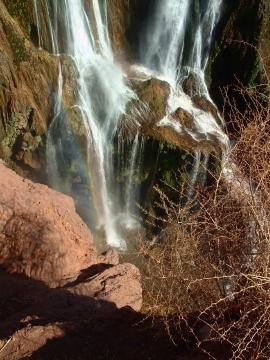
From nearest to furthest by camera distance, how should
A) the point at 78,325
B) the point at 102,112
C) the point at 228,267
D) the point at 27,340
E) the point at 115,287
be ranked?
the point at 228,267
the point at 27,340
the point at 78,325
the point at 115,287
the point at 102,112

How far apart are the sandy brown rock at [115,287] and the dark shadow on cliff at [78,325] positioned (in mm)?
156

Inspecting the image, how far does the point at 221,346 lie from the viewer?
9.62ft

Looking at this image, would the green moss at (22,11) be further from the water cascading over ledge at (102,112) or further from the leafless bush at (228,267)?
the leafless bush at (228,267)

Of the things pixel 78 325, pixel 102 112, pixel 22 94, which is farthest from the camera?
pixel 102 112

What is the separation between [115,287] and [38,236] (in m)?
1.15

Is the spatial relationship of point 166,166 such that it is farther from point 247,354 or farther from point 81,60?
point 247,354

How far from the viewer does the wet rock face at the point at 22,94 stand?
27.1 ft

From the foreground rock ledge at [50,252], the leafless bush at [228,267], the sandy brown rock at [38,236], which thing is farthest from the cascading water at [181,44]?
the leafless bush at [228,267]

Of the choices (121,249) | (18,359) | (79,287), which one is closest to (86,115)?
(121,249)

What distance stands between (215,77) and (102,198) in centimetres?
431

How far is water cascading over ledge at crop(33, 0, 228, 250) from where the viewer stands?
9.06m

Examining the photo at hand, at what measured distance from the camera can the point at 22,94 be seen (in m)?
8.45

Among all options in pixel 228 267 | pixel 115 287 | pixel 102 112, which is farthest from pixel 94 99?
pixel 228 267

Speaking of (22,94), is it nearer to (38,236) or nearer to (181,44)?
(38,236)
